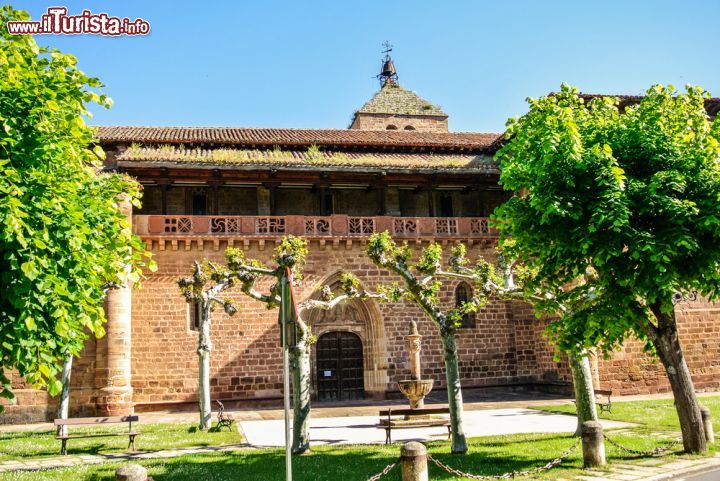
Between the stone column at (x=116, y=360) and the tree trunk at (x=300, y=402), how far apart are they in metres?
10.2

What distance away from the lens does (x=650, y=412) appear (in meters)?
16.2

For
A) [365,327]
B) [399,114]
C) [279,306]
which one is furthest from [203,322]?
[399,114]

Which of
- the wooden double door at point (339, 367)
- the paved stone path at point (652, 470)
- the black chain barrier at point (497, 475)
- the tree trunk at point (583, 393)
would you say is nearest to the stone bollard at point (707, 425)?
the paved stone path at point (652, 470)

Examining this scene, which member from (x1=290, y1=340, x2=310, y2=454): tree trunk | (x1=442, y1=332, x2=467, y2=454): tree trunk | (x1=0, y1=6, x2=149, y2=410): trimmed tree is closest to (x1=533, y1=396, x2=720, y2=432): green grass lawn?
(x1=442, y1=332, x2=467, y2=454): tree trunk

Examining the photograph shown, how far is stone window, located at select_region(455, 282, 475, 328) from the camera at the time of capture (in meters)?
24.1

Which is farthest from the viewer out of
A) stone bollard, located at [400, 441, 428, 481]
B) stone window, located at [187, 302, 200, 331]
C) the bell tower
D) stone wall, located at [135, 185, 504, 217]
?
the bell tower

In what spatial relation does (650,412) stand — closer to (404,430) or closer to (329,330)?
(404,430)

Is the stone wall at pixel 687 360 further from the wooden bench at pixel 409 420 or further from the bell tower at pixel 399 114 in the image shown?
the bell tower at pixel 399 114

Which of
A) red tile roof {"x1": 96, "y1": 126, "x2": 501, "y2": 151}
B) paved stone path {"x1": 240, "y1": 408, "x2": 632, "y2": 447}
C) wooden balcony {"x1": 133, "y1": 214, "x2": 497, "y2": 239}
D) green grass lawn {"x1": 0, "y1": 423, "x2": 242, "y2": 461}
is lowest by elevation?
paved stone path {"x1": 240, "y1": 408, "x2": 632, "y2": 447}

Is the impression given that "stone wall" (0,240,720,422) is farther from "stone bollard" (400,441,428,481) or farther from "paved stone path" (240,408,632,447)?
"stone bollard" (400,441,428,481)

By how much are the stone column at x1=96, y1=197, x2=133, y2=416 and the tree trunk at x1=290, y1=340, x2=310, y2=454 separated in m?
10.2

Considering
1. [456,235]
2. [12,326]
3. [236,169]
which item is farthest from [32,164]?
[456,235]

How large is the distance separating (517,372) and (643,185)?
1601 cm

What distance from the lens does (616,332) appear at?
9703 mm
